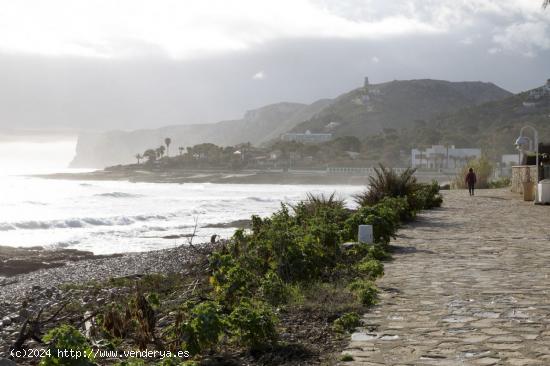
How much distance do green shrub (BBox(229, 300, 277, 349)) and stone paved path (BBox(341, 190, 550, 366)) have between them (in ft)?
2.00

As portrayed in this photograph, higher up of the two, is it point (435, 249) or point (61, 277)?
point (435, 249)

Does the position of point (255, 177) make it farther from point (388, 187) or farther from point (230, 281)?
point (230, 281)

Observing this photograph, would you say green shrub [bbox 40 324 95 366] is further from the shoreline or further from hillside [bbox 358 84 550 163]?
hillside [bbox 358 84 550 163]

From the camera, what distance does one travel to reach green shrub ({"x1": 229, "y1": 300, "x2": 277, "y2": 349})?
4.46 m

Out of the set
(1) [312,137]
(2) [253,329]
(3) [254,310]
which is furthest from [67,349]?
(1) [312,137]

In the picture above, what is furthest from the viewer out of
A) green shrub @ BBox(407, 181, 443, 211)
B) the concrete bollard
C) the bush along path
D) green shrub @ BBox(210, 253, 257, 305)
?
green shrub @ BBox(407, 181, 443, 211)

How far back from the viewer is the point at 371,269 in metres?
7.14

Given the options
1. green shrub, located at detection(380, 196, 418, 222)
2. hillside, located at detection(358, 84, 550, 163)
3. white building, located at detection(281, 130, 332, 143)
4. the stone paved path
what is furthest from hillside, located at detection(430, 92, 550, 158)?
the stone paved path

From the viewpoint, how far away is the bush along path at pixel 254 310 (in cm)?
426

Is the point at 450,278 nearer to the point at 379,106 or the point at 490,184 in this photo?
the point at 490,184

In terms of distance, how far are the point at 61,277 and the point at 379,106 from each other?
543 ft

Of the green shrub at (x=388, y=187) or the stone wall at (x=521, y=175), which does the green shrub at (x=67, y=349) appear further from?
the stone wall at (x=521, y=175)

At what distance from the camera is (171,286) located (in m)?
9.27

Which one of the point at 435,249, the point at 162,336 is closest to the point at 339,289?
the point at 162,336
